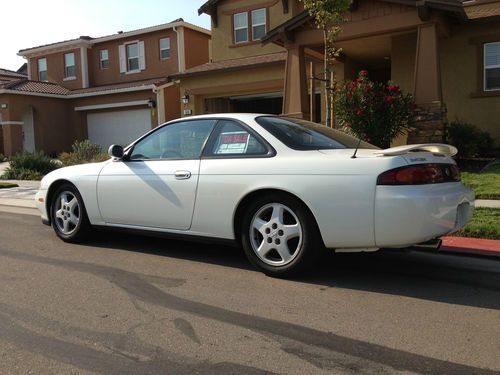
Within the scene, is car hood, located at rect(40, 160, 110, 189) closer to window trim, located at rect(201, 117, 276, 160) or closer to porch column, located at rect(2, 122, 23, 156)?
window trim, located at rect(201, 117, 276, 160)

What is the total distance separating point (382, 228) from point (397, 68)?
1249 cm

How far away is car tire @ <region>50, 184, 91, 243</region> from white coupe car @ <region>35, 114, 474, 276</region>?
0.05 metres

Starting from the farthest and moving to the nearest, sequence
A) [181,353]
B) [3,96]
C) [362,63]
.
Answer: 1. [3,96]
2. [362,63]
3. [181,353]

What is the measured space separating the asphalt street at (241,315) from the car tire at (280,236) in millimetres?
169

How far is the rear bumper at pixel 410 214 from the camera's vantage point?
4.17m

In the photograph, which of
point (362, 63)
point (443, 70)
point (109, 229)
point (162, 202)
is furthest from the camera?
point (362, 63)

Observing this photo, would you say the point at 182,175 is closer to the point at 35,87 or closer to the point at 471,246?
the point at 471,246

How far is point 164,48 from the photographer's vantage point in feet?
84.1

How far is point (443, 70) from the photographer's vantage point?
15.0m

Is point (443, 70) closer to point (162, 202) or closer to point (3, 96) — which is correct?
point (162, 202)

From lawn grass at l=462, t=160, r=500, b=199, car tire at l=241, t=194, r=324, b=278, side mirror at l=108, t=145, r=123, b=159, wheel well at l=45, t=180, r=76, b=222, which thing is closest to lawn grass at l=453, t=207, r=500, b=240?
lawn grass at l=462, t=160, r=500, b=199

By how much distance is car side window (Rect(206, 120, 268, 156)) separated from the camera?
5.08m

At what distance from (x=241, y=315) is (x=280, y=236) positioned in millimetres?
962

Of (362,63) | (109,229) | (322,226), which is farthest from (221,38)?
(322,226)
